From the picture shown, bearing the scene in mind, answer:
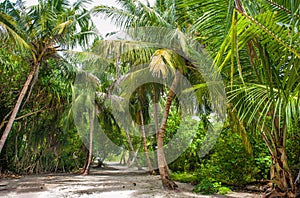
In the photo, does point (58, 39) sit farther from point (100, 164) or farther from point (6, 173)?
point (100, 164)

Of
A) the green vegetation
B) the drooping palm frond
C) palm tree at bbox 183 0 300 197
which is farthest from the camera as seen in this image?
the drooping palm frond

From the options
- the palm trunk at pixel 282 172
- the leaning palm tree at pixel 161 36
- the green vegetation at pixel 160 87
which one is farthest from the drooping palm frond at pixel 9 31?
the palm trunk at pixel 282 172

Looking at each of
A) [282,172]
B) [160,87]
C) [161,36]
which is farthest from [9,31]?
[282,172]

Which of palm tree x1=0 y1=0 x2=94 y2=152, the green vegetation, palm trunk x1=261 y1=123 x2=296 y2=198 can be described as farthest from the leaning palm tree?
palm trunk x1=261 y1=123 x2=296 y2=198

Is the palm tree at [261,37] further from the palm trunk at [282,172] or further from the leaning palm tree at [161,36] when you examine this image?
the leaning palm tree at [161,36]

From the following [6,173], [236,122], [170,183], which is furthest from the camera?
[6,173]

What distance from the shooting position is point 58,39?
7082 millimetres

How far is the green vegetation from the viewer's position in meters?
1.98

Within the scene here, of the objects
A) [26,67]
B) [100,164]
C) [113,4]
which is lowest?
[100,164]

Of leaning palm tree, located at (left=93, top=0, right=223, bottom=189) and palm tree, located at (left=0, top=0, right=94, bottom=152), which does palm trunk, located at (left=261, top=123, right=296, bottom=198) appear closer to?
leaning palm tree, located at (left=93, top=0, right=223, bottom=189)

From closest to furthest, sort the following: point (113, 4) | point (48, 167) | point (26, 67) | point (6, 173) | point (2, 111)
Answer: point (113, 4)
point (26, 67)
point (2, 111)
point (6, 173)
point (48, 167)

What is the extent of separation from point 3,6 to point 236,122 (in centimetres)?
698

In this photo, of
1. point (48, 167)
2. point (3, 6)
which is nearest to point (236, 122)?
point (3, 6)

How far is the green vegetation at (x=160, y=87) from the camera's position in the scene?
1977 mm
